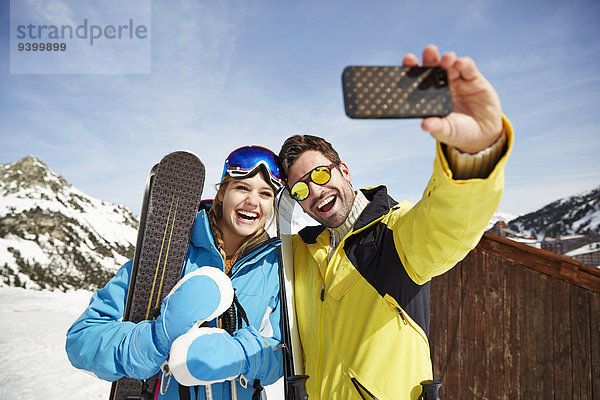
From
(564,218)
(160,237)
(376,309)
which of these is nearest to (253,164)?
(160,237)

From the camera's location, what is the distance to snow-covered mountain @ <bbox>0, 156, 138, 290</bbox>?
71.6ft

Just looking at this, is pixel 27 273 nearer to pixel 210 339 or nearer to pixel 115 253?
pixel 115 253

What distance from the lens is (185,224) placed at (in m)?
2.19

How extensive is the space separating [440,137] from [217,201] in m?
1.69

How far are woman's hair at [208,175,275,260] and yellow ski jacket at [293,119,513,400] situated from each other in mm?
468

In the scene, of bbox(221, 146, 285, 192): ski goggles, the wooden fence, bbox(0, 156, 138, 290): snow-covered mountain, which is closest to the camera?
bbox(221, 146, 285, 192): ski goggles

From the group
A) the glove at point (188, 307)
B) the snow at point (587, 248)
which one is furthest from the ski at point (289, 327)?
the snow at point (587, 248)

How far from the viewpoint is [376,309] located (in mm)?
1771

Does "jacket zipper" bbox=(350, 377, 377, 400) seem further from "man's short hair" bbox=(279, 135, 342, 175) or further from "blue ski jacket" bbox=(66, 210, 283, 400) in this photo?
"man's short hair" bbox=(279, 135, 342, 175)

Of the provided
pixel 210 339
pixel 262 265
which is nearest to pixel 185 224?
pixel 262 265

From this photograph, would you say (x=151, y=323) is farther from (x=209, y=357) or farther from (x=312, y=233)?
(x=312, y=233)

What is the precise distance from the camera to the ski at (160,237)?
76.0 inches

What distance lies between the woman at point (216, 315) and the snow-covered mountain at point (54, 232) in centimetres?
2271

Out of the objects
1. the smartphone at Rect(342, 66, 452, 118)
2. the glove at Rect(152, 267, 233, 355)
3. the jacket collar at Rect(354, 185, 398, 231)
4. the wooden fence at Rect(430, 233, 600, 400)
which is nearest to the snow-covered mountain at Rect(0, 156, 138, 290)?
the wooden fence at Rect(430, 233, 600, 400)
